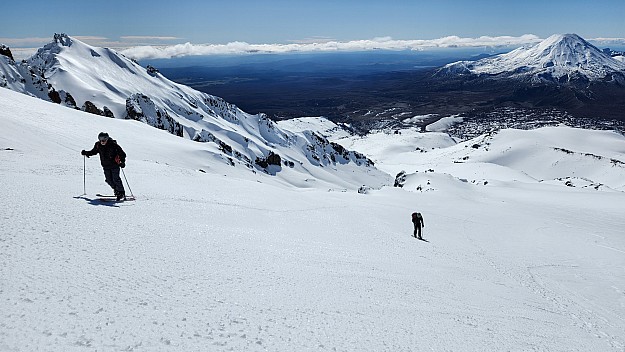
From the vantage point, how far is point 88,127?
2759 centimetres

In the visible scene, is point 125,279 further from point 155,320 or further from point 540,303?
point 540,303

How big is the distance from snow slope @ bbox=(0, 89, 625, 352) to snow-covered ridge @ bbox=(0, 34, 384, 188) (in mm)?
37099

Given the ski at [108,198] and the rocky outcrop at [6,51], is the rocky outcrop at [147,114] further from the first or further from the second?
the ski at [108,198]

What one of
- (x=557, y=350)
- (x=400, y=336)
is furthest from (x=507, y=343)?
(x=400, y=336)

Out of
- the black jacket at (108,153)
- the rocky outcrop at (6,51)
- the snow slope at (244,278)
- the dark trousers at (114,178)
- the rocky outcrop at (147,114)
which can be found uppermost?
the rocky outcrop at (6,51)

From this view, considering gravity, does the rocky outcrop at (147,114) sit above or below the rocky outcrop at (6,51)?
below

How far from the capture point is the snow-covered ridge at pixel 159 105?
66.2 m

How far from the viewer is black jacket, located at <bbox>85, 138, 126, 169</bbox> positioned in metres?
10.2

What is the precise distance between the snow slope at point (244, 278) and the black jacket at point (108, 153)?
3.17ft

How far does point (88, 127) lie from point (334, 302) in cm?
2723

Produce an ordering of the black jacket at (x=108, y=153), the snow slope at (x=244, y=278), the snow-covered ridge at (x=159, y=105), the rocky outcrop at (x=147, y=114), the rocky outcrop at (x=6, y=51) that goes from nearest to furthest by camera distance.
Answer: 1. the snow slope at (x=244, y=278)
2. the black jacket at (x=108, y=153)
3. the rocky outcrop at (x=6, y=51)
4. the snow-covered ridge at (x=159, y=105)
5. the rocky outcrop at (x=147, y=114)

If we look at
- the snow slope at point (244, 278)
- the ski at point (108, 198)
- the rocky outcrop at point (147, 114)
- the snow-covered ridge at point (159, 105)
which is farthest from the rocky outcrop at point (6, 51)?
the ski at point (108, 198)

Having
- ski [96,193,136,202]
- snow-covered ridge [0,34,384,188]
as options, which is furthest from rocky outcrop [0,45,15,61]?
ski [96,193,136,202]

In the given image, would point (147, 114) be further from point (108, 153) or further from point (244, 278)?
point (244, 278)
